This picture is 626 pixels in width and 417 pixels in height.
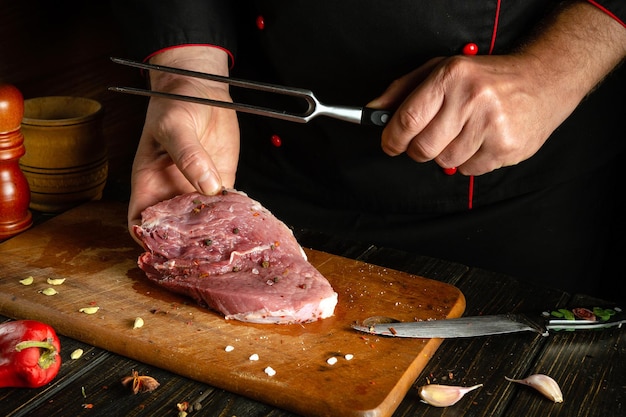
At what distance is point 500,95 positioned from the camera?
5.89 ft

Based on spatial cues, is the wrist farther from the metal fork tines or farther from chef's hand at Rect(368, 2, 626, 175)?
chef's hand at Rect(368, 2, 626, 175)

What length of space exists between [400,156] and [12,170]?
3.56 ft

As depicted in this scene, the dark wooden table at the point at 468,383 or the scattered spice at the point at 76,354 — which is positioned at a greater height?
the dark wooden table at the point at 468,383

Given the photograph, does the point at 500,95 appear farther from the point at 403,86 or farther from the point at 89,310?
the point at 89,310

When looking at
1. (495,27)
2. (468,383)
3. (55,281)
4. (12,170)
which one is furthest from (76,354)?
(495,27)

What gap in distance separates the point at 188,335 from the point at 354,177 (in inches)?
33.0

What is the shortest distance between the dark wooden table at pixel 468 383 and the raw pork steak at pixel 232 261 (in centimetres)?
23

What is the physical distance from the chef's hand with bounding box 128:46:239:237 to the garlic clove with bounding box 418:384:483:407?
0.75 meters

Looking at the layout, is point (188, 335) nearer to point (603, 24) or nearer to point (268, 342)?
point (268, 342)

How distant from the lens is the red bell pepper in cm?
142

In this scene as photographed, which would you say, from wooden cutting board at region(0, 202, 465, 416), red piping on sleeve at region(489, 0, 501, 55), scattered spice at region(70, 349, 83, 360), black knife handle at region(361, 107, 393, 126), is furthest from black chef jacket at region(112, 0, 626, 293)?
scattered spice at region(70, 349, 83, 360)

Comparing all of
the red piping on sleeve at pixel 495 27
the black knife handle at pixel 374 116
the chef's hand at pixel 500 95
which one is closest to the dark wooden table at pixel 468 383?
the chef's hand at pixel 500 95

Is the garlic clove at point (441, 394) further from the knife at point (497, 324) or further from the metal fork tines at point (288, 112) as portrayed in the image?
the metal fork tines at point (288, 112)

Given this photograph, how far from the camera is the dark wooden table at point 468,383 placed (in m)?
1.42
